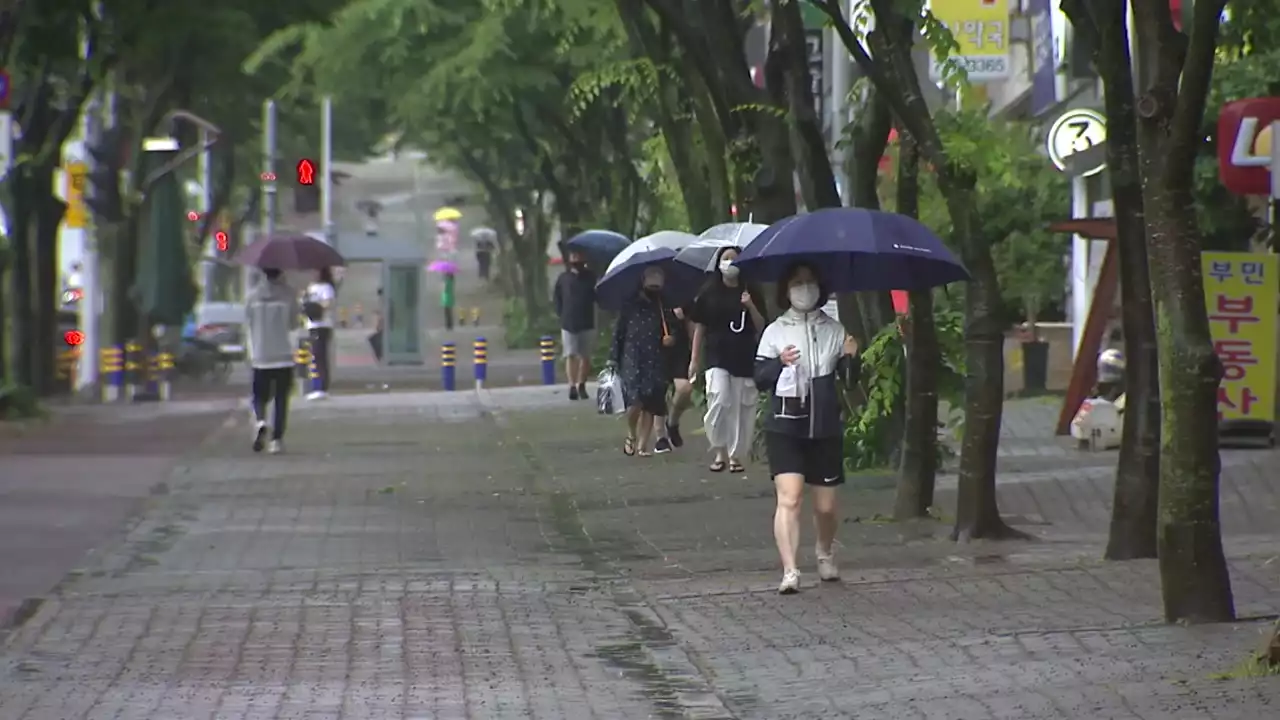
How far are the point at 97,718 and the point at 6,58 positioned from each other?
18.2 meters

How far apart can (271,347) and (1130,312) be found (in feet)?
36.9

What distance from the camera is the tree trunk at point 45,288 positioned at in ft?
107

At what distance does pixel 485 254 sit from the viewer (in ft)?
312

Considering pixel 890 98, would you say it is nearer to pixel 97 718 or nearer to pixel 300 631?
pixel 300 631

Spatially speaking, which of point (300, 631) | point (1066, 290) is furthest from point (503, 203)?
point (300, 631)

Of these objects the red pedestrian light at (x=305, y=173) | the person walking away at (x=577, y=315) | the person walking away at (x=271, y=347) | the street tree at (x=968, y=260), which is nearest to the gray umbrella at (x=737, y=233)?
the person walking away at (x=271, y=347)

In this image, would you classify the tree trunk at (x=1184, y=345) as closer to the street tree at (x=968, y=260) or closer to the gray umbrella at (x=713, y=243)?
the street tree at (x=968, y=260)

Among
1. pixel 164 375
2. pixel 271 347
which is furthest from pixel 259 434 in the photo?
pixel 164 375

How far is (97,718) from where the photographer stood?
8.55 meters

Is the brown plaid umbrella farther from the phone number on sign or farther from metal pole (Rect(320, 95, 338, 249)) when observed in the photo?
metal pole (Rect(320, 95, 338, 249))

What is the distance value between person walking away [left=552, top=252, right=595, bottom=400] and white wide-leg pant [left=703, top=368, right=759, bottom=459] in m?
10.0

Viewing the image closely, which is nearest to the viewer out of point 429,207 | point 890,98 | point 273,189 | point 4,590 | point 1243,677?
point 1243,677

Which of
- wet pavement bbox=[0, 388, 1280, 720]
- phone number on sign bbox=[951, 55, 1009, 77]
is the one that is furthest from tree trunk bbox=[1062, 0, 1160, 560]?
phone number on sign bbox=[951, 55, 1009, 77]

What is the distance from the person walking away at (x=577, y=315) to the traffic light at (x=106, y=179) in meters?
8.39
